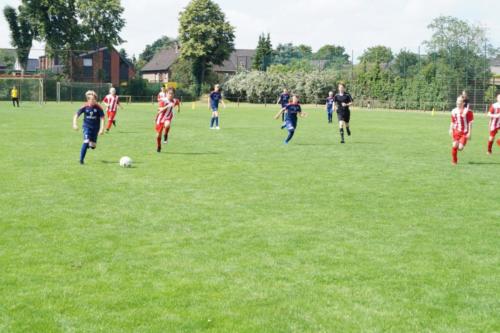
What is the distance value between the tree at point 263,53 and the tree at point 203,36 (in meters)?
4.83

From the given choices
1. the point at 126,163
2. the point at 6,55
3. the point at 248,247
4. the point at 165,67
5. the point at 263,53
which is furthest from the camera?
the point at 165,67

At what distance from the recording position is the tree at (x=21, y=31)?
8169 centimetres

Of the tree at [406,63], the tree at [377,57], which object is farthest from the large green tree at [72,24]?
the tree at [406,63]

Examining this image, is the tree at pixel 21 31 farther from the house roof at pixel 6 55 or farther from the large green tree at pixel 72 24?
the house roof at pixel 6 55

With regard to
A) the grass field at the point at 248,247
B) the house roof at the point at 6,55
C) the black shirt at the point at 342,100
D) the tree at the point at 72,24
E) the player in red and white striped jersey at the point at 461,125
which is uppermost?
the tree at the point at 72,24

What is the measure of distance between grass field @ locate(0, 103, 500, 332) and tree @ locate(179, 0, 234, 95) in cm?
6721

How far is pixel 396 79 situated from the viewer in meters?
62.2

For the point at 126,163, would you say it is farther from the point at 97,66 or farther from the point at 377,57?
the point at 97,66

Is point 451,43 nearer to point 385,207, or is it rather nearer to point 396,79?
point 396,79

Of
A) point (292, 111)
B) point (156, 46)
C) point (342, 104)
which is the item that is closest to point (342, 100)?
point (342, 104)

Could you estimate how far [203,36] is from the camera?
81.9 meters

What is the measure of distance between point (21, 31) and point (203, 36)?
24.0 meters

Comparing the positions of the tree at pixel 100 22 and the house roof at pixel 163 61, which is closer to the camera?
the tree at pixel 100 22

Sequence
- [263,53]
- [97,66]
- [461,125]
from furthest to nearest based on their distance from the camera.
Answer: [263,53] → [97,66] → [461,125]
